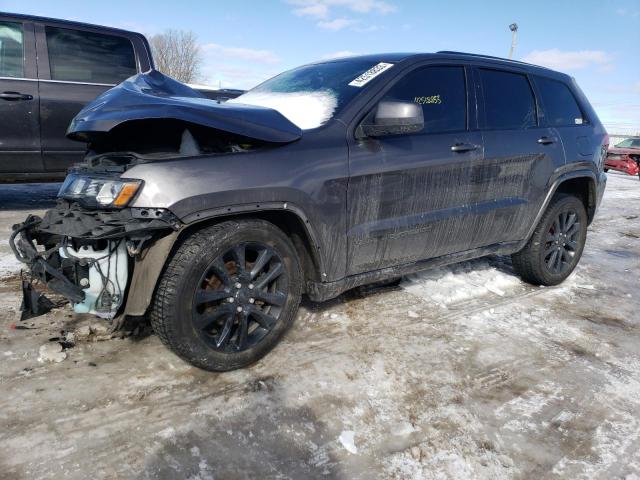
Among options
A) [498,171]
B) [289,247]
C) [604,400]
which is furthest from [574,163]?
[289,247]

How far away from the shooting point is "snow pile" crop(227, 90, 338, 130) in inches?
107

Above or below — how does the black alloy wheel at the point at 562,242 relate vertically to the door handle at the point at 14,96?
below

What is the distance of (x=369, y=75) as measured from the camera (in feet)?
9.57

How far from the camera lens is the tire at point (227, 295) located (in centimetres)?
222

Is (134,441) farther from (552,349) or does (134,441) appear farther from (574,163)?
(574,163)

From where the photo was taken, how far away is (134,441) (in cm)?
196

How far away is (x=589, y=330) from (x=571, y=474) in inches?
66.4

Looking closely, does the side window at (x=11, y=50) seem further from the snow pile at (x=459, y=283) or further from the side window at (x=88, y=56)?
the snow pile at (x=459, y=283)

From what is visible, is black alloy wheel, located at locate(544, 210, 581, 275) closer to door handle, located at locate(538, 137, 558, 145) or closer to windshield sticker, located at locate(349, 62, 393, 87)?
door handle, located at locate(538, 137, 558, 145)

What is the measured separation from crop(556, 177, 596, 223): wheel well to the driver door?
138 centimetres

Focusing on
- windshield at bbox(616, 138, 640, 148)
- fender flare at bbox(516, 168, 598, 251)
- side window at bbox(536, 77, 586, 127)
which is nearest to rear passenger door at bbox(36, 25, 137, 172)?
side window at bbox(536, 77, 586, 127)

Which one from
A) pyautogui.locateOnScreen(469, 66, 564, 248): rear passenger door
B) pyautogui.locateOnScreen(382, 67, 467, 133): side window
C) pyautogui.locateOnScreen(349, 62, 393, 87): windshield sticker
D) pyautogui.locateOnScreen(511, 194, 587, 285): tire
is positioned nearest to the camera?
pyautogui.locateOnScreen(349, 62, 393, 87): windshield sticker

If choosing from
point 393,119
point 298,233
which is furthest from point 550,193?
point 298,233

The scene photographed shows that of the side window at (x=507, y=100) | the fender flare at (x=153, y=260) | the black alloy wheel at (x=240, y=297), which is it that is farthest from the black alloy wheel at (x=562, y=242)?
the fender flare at (x=153, y=260)
